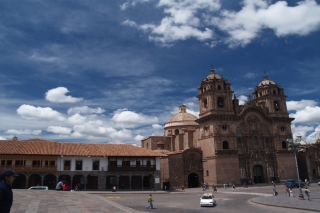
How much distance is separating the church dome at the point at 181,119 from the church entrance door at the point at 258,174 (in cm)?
1782

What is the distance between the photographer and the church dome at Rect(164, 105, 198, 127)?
66.4 meters

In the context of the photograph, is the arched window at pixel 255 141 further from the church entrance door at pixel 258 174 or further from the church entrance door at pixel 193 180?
the church entrance door at pixel 193 180

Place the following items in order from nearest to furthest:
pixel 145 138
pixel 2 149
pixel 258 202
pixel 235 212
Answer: pixel 235 212 < pixel 258 202 < pixel 2 149 < pixel 145 138

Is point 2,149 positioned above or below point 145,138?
below

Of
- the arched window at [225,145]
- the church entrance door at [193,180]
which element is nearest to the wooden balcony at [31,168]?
the church entrance door at [193,180]

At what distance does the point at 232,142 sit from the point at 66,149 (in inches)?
1096

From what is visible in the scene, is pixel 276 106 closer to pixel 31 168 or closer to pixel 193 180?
pixel 193 180

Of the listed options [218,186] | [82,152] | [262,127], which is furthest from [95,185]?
[262,127]

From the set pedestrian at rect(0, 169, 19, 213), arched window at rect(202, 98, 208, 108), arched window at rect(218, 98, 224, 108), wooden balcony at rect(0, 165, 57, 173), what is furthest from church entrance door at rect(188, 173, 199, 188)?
pedestrian at rect(0, 169, 19, 213)

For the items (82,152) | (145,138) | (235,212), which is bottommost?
(235,212)

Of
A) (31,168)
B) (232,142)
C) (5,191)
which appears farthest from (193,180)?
(5,191)

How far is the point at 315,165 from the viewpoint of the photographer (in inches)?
2381

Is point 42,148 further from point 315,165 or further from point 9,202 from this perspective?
point 315,165

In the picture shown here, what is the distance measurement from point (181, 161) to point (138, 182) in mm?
9532
